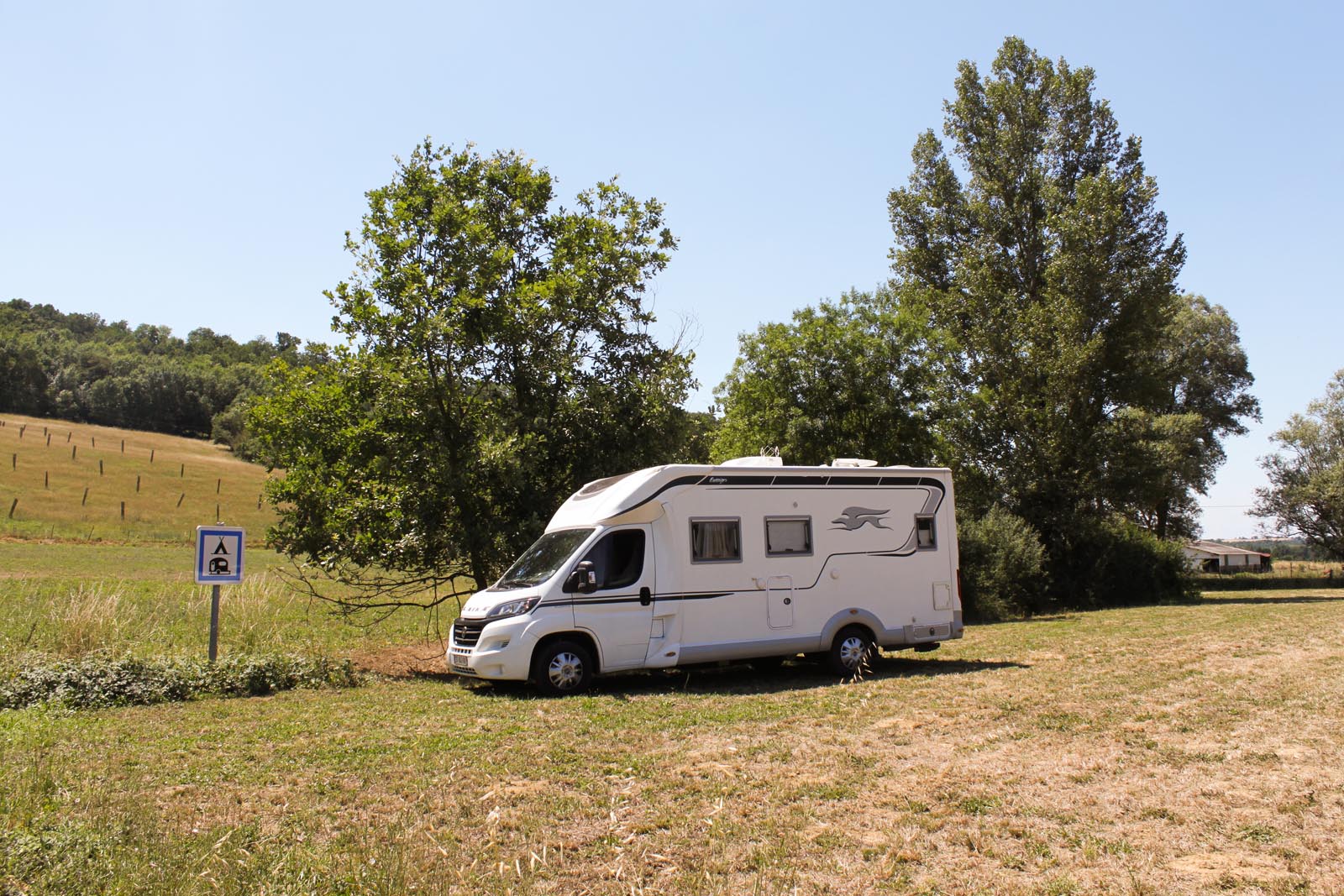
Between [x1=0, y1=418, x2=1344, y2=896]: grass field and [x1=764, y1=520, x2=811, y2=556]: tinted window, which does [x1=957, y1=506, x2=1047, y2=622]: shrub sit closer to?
[x1=0, y1=418, x2=1344, y2=896]: grass field

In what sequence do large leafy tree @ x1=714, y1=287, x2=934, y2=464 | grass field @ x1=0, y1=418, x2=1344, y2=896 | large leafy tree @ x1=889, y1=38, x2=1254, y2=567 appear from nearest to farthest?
grass field @ x1=0, y1=418, x2=1344, y2=896
large leafy tree @ x1=714, y1=287, x2=934, y2=464
large leafy tree @ x1=889, y1=38, x2=1254, y2=567

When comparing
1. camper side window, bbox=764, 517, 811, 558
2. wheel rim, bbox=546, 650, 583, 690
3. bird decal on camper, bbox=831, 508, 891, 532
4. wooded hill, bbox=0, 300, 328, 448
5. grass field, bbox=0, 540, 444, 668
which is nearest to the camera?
wheel rim, bbox=546, 650, 583, 690

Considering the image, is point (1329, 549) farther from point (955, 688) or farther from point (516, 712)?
point (516, 712)

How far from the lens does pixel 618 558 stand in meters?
11.7

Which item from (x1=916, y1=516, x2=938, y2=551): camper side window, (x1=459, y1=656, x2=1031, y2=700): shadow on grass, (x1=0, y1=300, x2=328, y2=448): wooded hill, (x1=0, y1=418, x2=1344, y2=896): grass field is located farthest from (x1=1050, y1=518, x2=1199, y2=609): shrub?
(x1=0, y1=300, x2=328, y2=448): wooded hill

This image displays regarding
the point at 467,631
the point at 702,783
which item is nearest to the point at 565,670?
the point at 467,631

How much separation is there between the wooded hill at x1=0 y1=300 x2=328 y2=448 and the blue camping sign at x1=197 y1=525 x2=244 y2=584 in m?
85.6

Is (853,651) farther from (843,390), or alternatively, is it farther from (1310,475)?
(1310,475)

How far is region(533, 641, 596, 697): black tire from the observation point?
11.1 m

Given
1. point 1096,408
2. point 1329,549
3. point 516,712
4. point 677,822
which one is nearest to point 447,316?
point 516,712

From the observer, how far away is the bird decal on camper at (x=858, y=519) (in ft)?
42.4

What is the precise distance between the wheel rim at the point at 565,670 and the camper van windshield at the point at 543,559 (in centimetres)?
96

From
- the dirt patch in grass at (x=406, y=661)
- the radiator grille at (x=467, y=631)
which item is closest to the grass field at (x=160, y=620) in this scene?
the dirt patch in grass at (x=406, y=661)

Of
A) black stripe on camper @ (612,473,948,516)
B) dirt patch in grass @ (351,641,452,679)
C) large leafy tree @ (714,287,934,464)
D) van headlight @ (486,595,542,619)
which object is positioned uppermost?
large leafy tree @ (714,287,934,464)
